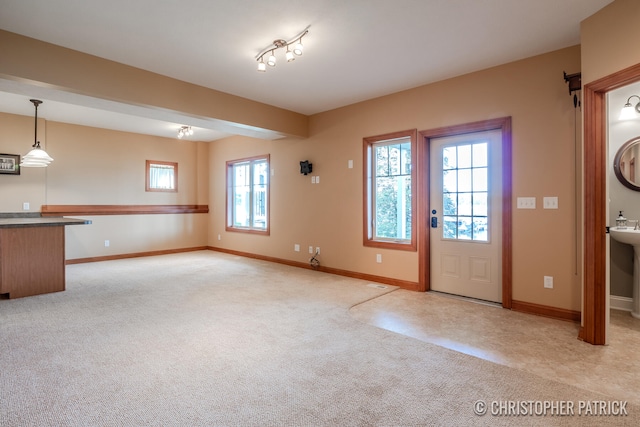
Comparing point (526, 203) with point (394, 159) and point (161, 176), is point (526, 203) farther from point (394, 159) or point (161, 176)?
point (161, 176)

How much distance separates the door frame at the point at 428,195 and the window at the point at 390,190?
119mm

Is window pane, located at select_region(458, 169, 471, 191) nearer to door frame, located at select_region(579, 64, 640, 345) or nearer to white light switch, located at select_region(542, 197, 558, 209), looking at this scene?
white light switch, located at select_region(542, 197, 558, 209)

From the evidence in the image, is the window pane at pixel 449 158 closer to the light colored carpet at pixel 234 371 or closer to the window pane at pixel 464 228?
the window pane at pixel 464 228

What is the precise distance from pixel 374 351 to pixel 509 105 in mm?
2953

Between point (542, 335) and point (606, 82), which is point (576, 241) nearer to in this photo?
point (542, 335)

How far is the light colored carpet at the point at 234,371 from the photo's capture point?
1.77 m

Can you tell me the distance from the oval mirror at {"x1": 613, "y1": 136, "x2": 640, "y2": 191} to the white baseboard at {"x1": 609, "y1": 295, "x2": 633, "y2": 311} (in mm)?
1169

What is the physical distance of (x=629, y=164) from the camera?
3510mm

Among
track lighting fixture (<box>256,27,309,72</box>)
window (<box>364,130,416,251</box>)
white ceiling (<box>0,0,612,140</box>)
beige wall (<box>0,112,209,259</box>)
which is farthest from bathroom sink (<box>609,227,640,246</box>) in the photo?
beige wall (<box>0,112,209,259</box>)

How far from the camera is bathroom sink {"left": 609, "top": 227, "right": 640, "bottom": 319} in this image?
3071mm

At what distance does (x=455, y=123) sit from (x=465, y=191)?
83 cm

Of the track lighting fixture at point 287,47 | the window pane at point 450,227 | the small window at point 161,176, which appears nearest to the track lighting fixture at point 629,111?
the window pane at point 450,227

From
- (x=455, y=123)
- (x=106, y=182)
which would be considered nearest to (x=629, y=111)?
(x=455, y=123)

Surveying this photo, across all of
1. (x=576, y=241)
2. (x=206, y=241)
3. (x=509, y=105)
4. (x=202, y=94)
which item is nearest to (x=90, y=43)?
(x=202, y=94)
